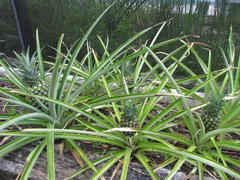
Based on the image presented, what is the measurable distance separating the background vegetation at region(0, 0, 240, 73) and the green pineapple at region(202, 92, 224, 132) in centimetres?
108

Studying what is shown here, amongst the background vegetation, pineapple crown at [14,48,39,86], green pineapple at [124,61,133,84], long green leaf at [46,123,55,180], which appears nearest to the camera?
long green leaf at [46,123,55,180]

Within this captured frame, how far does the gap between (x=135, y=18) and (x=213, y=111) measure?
1506 mm

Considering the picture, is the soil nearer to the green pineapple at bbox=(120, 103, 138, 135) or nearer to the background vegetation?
the green pineapple at bbox=(120, 103, 138, 135)

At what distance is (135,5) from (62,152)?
1.68 meters

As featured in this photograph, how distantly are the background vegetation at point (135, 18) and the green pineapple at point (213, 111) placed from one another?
1.08m

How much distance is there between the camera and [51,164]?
1.14 metres

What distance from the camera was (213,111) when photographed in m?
1.37

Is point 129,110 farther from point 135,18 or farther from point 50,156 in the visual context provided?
point 135,18

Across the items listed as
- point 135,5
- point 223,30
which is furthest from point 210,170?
point 135,5

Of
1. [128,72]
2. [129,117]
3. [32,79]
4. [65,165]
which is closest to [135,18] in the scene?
[128,72]

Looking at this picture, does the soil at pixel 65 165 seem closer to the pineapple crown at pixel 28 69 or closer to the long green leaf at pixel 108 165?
the long green leaf at pixel 108 165

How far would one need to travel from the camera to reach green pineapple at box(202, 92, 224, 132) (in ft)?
4.39

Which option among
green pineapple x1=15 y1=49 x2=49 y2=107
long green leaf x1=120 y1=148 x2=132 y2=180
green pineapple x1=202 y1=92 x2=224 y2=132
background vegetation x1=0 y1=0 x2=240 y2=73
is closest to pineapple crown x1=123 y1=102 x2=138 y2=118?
long green leaf x1=120 y1=148 x2=132 y2=180

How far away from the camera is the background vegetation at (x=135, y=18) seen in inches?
95.4
